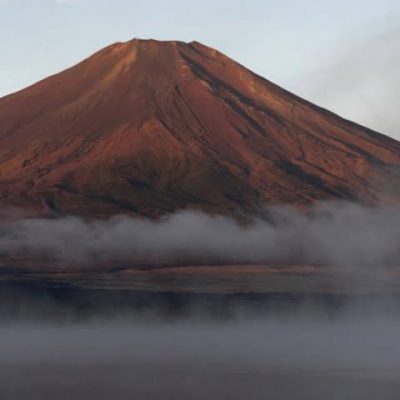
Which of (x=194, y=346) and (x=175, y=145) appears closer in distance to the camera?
(x=194, y=346)

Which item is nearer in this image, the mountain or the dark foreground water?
the dark foreground water

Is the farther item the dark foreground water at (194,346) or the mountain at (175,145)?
the mountain at (175,145)

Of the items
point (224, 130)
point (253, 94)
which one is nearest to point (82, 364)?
point (224, 130)

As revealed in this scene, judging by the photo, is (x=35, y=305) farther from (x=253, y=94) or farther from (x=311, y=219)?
(x=253, y=94)

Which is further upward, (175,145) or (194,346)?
(175,145)

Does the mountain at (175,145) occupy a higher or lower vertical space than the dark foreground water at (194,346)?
higher
